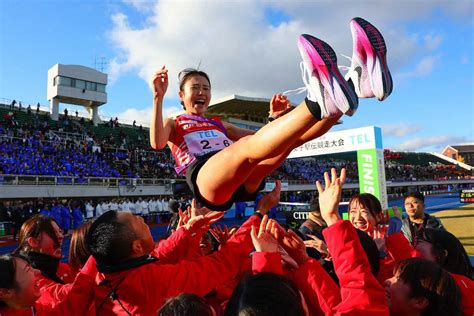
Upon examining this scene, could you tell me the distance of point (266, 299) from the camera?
1379mm

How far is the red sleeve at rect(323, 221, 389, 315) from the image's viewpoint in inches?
69.6

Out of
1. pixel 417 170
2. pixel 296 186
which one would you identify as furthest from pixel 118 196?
pixel 417 170

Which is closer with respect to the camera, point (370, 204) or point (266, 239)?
point (266, 239)

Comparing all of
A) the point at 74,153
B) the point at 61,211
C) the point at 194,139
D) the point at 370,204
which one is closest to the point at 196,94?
the point at 194,139

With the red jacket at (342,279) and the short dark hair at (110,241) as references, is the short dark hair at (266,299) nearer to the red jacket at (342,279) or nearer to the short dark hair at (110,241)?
the red jacket at (342,279)

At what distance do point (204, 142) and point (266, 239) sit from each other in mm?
1459

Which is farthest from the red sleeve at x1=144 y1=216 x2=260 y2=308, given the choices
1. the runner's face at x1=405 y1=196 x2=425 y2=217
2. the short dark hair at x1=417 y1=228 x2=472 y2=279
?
the runner's face at x1=405 y1=196 x2=425 y2=217

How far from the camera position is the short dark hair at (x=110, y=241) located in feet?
6.95

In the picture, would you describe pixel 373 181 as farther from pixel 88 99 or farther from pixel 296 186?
pixel 88 99

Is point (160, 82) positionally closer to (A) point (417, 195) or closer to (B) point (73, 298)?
(B) point (73, 298)

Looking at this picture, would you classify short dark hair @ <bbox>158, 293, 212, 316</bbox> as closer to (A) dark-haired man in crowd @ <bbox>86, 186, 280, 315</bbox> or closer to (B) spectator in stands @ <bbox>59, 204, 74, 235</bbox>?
(A) dark-haired man in crowd @ <bbox>86, 186, 280, 315</bbox>

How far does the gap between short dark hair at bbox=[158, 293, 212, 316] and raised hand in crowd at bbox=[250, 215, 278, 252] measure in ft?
1.87

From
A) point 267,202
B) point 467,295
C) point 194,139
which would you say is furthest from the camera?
point 194,139

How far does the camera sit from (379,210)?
3299 mm
